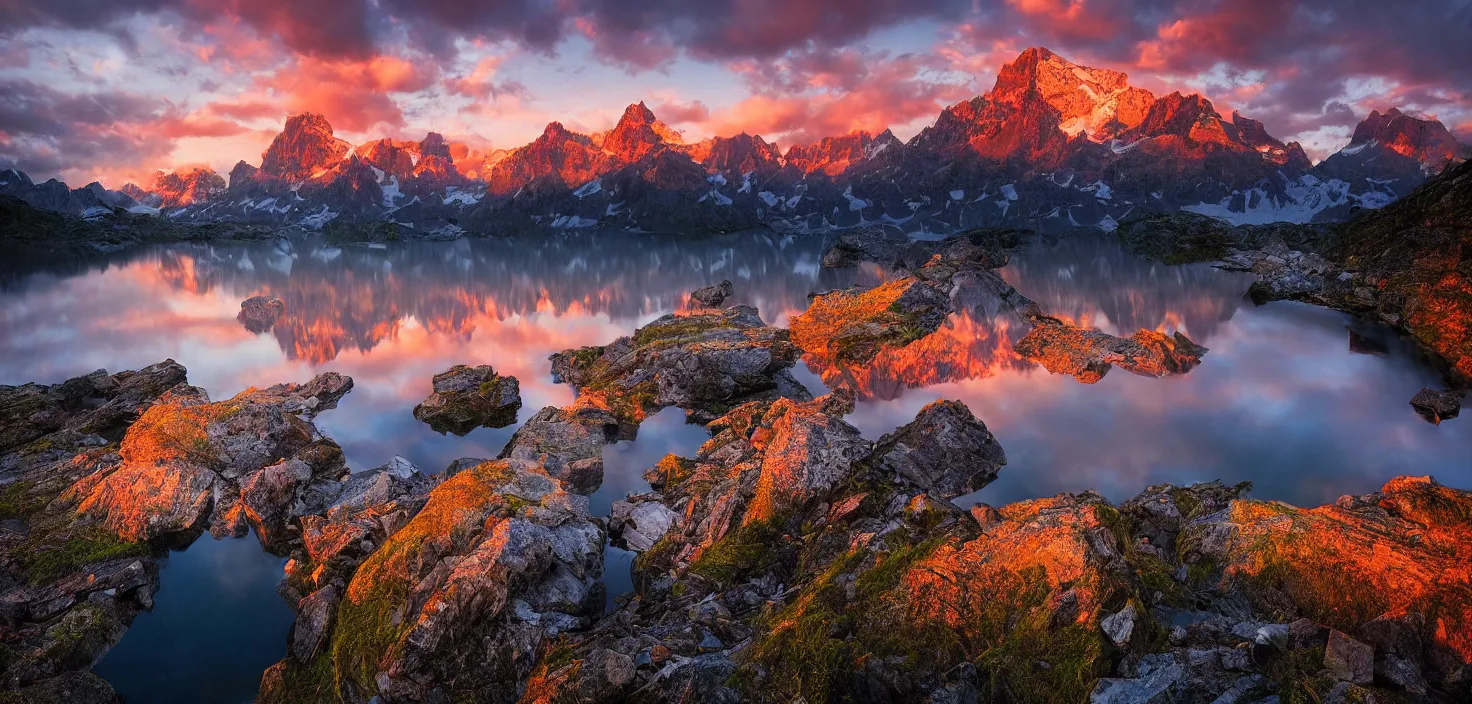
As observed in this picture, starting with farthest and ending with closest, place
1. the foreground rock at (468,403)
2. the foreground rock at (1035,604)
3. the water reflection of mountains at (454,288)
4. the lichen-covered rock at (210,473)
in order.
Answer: the water reflection of mountains at (454,288), the foreground rock at (468,403), the lichen-covered rock at (210,473), the foreground rock at (1035,604)

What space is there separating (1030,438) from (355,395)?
84.7 feet

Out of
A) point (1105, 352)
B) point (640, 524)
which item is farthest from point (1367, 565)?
point (1105, 352)

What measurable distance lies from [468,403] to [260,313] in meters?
34.3

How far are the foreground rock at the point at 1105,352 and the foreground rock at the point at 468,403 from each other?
75.4 ft

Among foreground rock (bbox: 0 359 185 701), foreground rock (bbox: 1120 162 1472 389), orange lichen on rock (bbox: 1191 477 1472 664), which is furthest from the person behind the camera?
foreground rock (bbox: 1120 162 1472 389)

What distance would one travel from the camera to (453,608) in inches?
389

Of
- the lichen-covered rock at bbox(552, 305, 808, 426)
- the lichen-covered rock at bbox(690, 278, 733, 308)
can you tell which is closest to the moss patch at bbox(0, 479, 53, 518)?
the lichen-covered rock at bbox(552, 305, 808, 426)

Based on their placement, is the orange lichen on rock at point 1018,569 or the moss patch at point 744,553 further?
the moss patch at point 744,553

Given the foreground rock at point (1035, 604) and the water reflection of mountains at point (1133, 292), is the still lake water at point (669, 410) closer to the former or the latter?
the water reflection of mountains at point (1133, 292)

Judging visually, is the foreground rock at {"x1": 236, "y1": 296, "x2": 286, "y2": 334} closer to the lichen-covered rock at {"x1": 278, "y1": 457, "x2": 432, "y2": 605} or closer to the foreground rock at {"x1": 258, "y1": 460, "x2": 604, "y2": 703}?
the lichen-covered rock at {"x1": 278, "y1": 457, "x2": 432, "y2": 605}

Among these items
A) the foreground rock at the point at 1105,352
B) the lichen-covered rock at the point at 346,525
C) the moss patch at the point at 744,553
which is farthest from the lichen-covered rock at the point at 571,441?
the foreground rock at the point at 1105,352

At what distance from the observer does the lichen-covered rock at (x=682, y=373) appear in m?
25.0

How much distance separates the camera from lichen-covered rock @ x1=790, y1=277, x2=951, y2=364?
35.0 m

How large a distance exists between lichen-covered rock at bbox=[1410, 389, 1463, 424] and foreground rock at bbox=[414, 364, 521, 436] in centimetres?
3239
